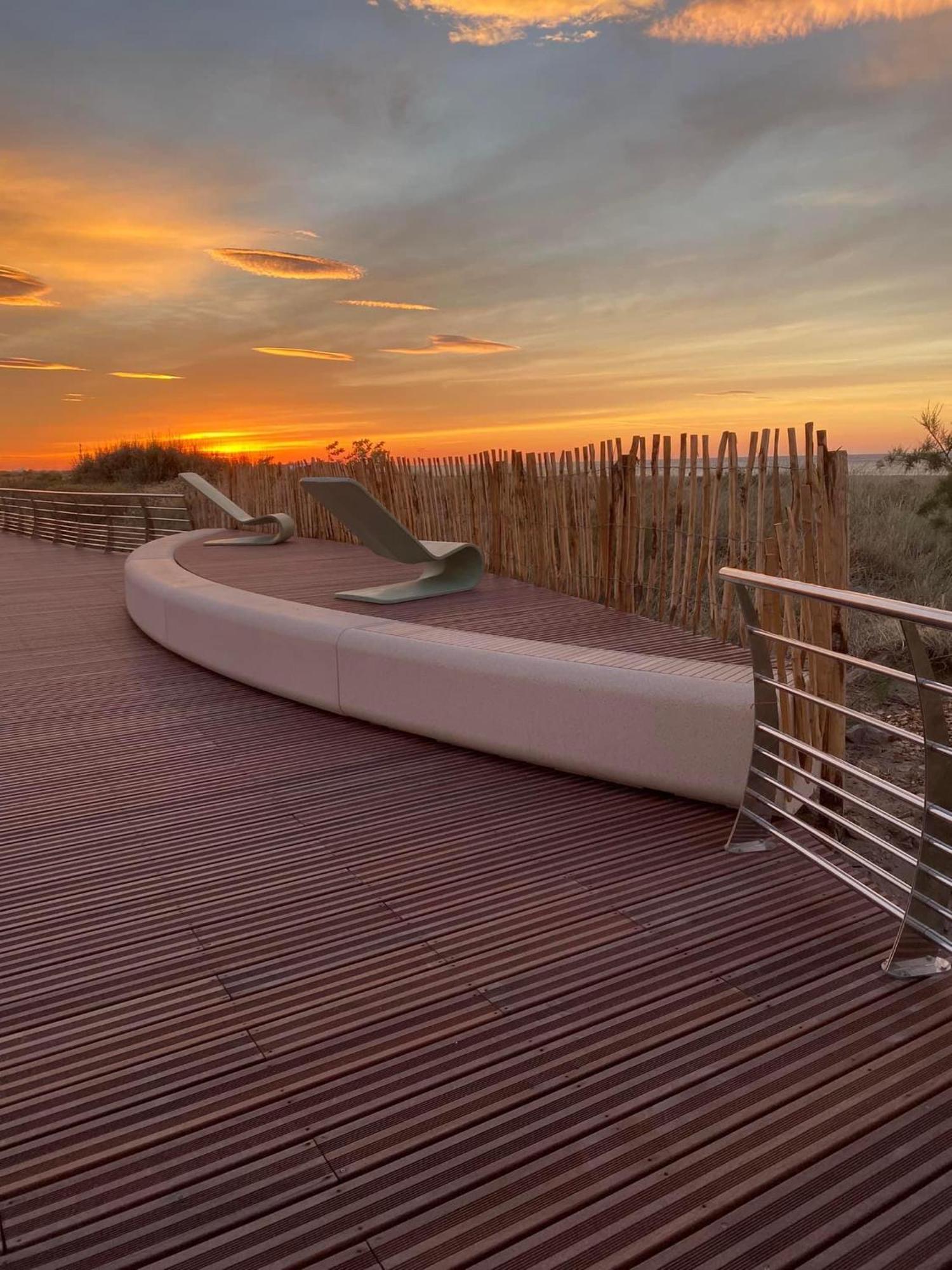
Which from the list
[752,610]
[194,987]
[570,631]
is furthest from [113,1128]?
[570,631]

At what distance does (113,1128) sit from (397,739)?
2795 mm

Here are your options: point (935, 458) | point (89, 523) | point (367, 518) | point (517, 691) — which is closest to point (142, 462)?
point (89, 523)

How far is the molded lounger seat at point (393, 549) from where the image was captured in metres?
6.80

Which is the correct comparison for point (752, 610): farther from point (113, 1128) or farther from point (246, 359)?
point (246, 359)

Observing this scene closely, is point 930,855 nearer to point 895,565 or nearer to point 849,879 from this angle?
point 849,879

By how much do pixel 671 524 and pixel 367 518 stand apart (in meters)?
2.20

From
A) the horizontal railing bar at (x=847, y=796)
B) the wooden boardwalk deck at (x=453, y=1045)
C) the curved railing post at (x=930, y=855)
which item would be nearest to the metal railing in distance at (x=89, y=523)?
the wooden boardwalk deck at (x=453, y=1045)

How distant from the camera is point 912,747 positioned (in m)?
8.21

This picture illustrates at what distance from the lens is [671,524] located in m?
6.75

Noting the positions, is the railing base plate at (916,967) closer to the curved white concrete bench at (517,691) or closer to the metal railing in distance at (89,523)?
the curved white concrete bench at (517,691)

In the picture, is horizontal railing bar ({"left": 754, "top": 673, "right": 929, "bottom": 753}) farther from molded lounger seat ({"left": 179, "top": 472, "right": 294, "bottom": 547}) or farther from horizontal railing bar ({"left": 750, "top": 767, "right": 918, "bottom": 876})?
molded lounger seat ({"left": 179, "top": 472, "right": 294, "bottom": 547})

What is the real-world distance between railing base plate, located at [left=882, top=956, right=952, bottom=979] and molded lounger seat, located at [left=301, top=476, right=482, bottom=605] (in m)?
4.84

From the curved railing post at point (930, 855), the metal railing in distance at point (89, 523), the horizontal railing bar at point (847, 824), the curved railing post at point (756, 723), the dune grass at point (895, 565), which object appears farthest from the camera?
the metal railing in distance at point (89, 523)

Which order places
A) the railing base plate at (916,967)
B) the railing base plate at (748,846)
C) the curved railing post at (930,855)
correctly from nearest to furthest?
the curved railing post at (930,855) < the railing base plate at (916,967) < the railing base plate at (748,846)
